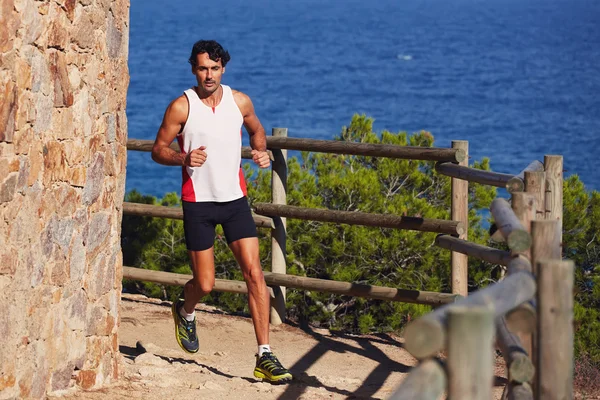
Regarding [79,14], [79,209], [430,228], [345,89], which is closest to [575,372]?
[430,228]

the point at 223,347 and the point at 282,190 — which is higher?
the point at 282,190

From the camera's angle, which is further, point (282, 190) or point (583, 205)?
point (583, 205)

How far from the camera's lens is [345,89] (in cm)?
5934

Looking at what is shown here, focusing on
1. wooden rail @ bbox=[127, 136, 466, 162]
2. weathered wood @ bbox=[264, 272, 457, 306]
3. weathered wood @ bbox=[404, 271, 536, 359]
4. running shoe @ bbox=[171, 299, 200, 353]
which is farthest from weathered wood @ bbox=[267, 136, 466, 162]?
weathered wood @ bbox=[404, 271, 536, 359]

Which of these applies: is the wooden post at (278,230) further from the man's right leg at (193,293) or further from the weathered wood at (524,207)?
the weathered wood at (524,207)

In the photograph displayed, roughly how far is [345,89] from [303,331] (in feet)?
171

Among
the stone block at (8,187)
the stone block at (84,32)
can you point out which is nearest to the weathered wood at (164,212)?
the stone block at (84,32)

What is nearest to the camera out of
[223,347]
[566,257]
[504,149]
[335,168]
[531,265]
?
[531,265]

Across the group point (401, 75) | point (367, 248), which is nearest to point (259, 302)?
Answer: point (367, 248)

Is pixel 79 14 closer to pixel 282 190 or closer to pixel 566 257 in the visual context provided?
pixel 282 190

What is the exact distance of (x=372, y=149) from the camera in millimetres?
7246

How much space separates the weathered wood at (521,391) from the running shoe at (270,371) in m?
2.76

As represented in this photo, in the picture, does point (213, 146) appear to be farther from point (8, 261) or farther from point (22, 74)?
point (8, 261)

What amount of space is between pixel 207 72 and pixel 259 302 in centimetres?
132
